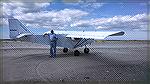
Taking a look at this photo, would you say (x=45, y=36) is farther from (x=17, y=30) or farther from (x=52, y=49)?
(x=17, y=30)

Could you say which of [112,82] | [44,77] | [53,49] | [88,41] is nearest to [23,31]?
[53,49]

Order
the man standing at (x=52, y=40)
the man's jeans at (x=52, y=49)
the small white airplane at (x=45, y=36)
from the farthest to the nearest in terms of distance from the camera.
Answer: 1. the small white airplane at (x=45, y=36)
2. the man's jeans at (x=52, y=49)
3. the man standing at (x=52, y=40)

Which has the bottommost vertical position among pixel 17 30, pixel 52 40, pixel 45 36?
pixel 52 40

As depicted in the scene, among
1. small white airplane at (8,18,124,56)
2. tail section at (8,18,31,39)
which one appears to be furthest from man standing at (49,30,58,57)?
tail section at (8,18,31,39)

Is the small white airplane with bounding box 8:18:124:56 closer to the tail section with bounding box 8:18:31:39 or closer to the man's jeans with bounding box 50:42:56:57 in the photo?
the tail section with bounding box 8:18:31:39

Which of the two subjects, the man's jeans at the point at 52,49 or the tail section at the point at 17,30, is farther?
the tail section at the point at 17,30

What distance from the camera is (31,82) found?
30.4 ft

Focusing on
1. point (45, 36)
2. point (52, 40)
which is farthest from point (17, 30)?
point (52, 40)

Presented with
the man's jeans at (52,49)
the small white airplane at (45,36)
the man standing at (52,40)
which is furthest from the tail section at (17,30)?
the man's jeans at (52,49)

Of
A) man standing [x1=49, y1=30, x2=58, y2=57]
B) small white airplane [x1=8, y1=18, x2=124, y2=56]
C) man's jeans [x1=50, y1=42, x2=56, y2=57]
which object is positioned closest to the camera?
man standing [x1=49, y1=30, x2=58, y2=57]

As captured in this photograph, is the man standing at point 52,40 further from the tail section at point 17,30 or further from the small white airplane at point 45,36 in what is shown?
the tail section at point 17,30

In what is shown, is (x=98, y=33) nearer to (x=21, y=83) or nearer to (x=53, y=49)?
(x=53, y=49)

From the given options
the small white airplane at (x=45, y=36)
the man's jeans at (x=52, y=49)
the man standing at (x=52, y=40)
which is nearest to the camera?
the man standing at (x=52, y=40)

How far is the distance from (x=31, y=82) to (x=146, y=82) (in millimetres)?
4214
